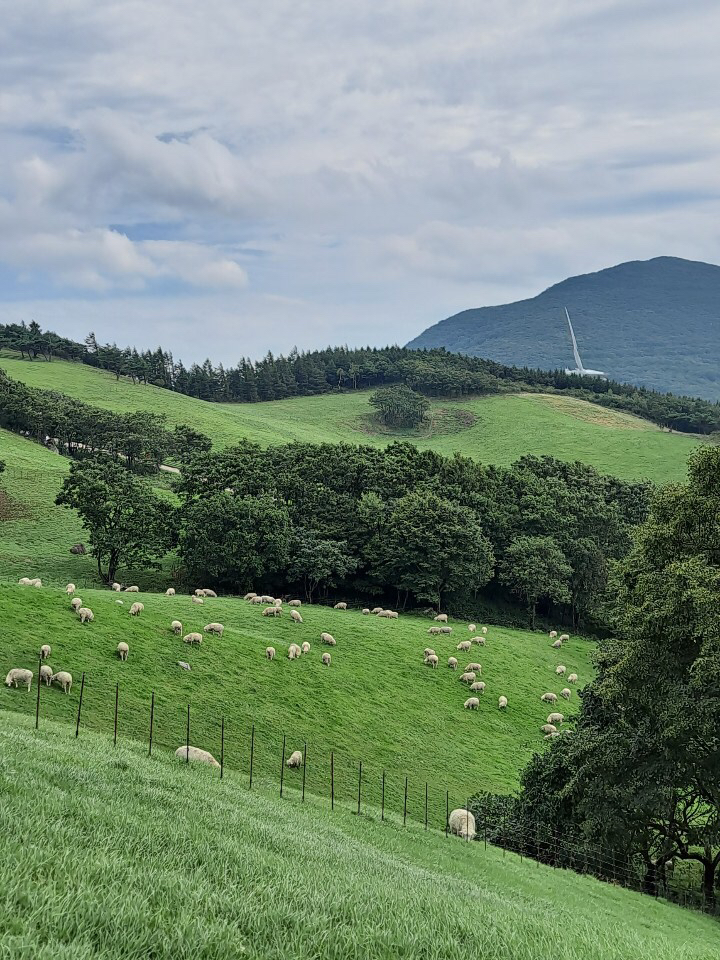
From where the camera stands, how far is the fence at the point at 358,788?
2681cm

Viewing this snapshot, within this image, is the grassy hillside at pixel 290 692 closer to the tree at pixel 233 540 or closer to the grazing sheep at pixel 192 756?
the grazing sheep at pixel 192 756

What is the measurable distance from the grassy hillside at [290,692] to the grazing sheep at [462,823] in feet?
14.1

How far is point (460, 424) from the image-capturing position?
534 ft

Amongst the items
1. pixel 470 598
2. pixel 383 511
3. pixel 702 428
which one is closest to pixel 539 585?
pixel 470 598

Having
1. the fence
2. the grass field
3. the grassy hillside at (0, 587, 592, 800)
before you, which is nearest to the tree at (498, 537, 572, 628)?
the grassy hillside at (0, 587, 592, 800)

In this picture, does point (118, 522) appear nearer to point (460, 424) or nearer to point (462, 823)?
point (462, 823)

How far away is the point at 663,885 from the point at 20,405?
108 metres

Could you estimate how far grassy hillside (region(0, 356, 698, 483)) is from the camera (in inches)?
5305

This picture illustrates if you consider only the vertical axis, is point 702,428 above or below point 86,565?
above

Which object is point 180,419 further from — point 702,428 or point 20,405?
point 702,428

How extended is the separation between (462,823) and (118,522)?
44.4 metres

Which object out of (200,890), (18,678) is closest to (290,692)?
(18,678)

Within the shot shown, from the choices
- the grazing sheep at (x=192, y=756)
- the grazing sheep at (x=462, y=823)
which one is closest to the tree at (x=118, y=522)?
the grazing sheep at (x=192, y=756)

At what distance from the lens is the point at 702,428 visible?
516ft
